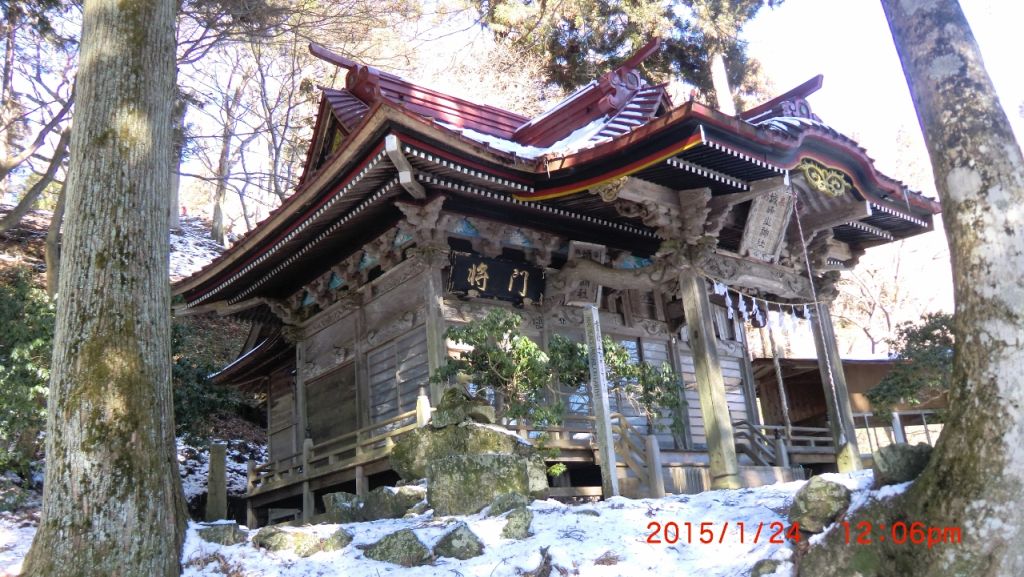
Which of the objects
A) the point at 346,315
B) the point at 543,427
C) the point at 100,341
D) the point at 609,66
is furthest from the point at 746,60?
the point at 100,341

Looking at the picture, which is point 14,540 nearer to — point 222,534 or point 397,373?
point 222,534

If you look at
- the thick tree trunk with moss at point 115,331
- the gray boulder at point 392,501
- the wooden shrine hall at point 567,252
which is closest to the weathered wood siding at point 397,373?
the wooden shrine hall at point 567,252

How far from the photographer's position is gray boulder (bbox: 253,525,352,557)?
19.6ft

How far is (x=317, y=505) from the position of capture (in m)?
12.5

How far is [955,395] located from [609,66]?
1703 cm

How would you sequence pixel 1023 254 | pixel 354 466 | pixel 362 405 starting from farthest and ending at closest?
pixel 362 405
pixel 354 466
pixel 1023 254

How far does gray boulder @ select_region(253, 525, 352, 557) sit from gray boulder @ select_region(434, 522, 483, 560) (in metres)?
0.89

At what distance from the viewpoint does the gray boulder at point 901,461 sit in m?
4.49

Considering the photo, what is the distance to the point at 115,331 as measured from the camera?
550 centimetres

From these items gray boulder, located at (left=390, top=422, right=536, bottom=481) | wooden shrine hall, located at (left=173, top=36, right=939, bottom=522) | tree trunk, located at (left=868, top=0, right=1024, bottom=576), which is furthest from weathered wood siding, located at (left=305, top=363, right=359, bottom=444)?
tree trunk, located at (left=868, top=0, right=1024, bottom=576)

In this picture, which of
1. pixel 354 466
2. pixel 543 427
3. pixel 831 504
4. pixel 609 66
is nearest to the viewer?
pixel 831 504

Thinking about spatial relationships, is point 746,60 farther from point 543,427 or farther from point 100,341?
point 100,341

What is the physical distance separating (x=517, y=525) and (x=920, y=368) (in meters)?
8.76
